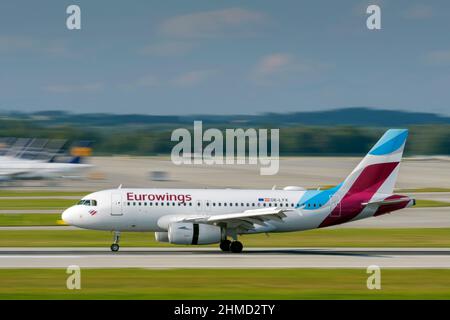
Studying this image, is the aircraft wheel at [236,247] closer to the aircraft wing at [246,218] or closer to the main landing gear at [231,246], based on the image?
the main landing gear at [231,246]

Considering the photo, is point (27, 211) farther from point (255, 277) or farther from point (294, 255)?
point (255, 277)

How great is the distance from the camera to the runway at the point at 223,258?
41.9 metres

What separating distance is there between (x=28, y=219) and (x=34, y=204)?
2038cm

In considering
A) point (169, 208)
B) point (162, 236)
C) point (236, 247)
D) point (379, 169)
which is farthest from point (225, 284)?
point (379, 169)

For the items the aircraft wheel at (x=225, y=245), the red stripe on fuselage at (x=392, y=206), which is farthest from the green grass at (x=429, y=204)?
the aircraft wheel at (x=225, y=245)

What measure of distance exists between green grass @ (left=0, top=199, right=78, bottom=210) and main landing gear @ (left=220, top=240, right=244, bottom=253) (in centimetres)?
4018

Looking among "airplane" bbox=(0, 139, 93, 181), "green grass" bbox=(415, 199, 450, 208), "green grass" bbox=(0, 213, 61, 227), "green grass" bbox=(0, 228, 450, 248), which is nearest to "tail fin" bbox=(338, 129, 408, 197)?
"green grass" bbox=(0, 228, 450, 248)

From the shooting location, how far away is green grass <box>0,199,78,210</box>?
87375 mm

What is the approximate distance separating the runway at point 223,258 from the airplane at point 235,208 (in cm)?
130

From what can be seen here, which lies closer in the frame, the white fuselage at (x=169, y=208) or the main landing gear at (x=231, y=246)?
the white fuselage at (x=169, y=208)

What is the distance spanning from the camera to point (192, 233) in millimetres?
47656
